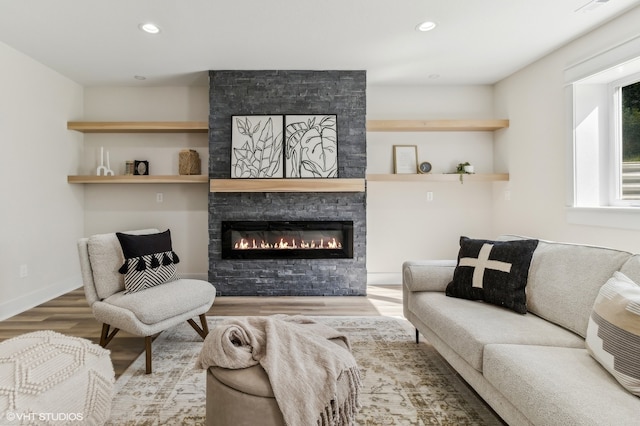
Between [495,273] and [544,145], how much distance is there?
2036 millimetres

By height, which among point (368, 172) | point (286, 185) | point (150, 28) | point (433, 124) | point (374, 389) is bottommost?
point (374, 389)

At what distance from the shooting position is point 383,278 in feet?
13.6

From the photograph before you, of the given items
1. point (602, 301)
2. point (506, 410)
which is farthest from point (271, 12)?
point (506, 410)

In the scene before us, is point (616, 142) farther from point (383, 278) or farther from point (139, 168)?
point (139, 168)

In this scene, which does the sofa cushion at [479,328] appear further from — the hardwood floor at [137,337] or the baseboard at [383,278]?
the baseboard at [383,278]

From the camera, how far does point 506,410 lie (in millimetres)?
1311

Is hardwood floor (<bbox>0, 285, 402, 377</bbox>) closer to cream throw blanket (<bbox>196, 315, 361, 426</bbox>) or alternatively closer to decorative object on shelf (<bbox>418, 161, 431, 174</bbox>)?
cream throw blanket (<bbox>196, 315, 361, 426</bbox>)

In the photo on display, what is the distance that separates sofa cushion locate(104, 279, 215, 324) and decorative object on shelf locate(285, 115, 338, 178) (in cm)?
171

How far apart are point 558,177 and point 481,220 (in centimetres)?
118

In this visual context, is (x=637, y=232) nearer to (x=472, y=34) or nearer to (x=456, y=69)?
(x=472, y=34)

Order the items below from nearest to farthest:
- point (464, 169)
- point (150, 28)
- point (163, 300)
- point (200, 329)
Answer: point (163, 300), point (200, 329), point (150, 28), point (464, 169)

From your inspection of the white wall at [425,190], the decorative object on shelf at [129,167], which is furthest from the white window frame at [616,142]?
the decorative object on shelf at [129,167]

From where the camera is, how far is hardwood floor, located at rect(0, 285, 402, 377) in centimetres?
257

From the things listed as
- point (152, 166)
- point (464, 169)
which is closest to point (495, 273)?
point (464, 169)
